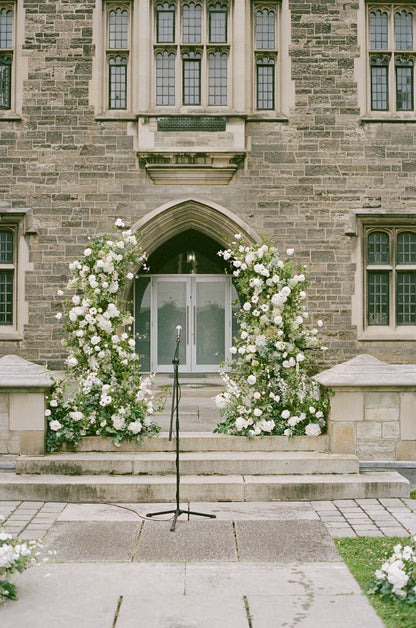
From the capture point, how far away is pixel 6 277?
512 inches

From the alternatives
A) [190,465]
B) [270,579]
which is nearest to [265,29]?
[190,465]

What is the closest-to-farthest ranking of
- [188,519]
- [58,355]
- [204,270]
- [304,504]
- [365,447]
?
1. [188,519]
2. [304,504]
3. [365,447]
4. [58,355]
5. [204,270]

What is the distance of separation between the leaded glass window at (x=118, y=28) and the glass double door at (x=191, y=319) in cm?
465

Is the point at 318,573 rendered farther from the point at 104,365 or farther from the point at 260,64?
the point at 260,64

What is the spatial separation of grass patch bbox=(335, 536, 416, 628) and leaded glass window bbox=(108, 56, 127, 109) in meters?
9.72

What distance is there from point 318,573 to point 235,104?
9536mm

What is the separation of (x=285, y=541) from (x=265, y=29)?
10.3 metres

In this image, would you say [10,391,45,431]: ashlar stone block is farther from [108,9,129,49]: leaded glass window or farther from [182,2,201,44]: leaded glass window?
[182,2,201,44]: leaded glass window

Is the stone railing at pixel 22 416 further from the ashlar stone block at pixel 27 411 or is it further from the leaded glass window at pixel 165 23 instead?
the leaded glass window at pixel 165 23

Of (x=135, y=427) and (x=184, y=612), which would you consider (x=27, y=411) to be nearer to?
(x=135, y=427)

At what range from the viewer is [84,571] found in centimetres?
484

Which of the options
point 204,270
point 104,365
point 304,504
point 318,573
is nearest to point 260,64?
point 204,270

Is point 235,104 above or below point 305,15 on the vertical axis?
below

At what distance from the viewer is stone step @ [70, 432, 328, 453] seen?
24.5 ft
